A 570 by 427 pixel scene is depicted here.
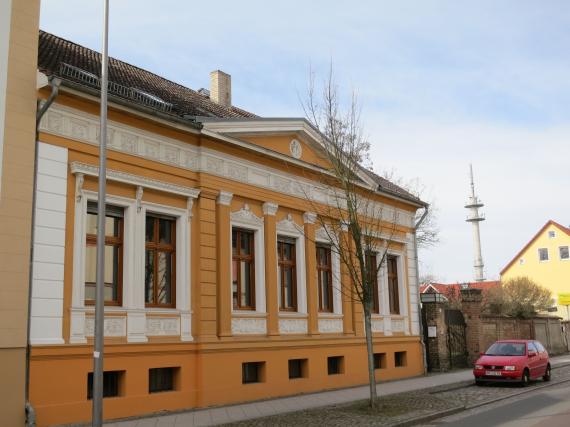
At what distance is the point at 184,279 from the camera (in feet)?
51.2

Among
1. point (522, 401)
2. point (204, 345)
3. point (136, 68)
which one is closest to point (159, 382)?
point (204, 345)

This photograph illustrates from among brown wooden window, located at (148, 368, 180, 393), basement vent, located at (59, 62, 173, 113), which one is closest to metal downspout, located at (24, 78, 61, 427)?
basement vent, located at (59, 62, 173, 113)

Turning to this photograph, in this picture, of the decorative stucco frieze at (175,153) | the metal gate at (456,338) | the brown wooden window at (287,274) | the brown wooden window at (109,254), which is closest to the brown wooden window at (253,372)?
the brown wooden window at (287,274)

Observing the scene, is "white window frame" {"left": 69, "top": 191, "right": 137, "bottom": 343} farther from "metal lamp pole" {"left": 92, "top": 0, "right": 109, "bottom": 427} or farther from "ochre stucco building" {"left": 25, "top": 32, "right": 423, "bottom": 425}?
"metal lamp pole" {"left": 92, "top": 0, "right": 109, "bottom": 427}

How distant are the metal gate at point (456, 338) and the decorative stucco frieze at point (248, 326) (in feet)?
35.6

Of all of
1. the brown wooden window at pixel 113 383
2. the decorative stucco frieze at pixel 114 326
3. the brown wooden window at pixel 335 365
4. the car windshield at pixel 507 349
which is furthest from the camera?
the car windshield at pixel 507 349

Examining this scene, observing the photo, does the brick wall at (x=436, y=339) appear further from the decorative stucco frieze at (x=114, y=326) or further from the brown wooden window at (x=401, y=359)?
the decorative stucco frieze at (x=114, y=326)

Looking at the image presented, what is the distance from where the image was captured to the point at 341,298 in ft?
68.9

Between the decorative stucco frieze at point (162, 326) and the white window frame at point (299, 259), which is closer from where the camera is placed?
the decorative stucco frieze at point (162, 326)

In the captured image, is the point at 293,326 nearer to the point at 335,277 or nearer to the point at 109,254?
the point at 335,277

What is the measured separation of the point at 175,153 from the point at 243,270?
13.1ft

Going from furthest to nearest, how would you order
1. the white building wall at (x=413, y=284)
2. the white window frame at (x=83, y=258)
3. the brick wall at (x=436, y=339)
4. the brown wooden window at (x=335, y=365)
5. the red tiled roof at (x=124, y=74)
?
the brick wall at (x=436, y=339)
the white building wall at (x=413, y=284)
the brown wooden window at (x=335, y=365)
the red tiled roof at (x=124, y=74)
the white window frame at (x=83, y=258)

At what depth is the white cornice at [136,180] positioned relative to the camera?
13.5m

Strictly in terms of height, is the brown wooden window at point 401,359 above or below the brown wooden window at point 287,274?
below
